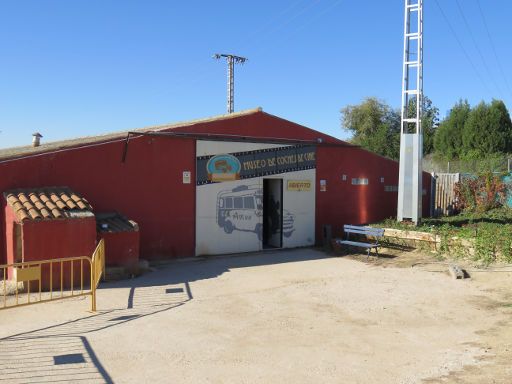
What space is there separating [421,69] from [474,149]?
23.0 meters

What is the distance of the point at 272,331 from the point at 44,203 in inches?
233

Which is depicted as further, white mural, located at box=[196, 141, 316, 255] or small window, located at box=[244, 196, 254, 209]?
small window, located at box=[244, 196, 254, 209]

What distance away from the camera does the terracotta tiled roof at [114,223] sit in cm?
1069

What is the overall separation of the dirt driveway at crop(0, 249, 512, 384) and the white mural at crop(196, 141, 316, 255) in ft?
8.95

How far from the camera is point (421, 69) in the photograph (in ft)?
47.5

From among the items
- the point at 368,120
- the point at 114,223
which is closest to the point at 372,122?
the point at 368,120

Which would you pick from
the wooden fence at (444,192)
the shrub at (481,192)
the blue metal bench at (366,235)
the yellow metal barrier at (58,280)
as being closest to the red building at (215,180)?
the yellow metal barrier at (58,280)

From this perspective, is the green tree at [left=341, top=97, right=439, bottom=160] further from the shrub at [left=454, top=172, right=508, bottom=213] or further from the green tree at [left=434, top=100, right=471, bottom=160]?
the shrub at [left=454, top=172, right=508, bottom=213]

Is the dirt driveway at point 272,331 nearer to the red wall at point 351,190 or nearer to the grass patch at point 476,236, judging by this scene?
the grass patch at point 476,236

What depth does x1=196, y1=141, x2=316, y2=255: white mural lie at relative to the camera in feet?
44.2

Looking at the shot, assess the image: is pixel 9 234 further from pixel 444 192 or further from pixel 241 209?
pixel 444 192

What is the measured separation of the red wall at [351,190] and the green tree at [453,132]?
20.8 metres

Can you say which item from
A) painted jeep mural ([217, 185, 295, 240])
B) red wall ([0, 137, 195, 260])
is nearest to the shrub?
painted jeep mural ([217, 185, 295, 240])

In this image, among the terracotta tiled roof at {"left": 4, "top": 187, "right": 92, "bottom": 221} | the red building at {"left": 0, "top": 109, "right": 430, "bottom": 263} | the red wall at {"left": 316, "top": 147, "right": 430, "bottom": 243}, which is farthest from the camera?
the red wall at {"left": 316, "top": 147, "right": 430, "bottom": 243}
